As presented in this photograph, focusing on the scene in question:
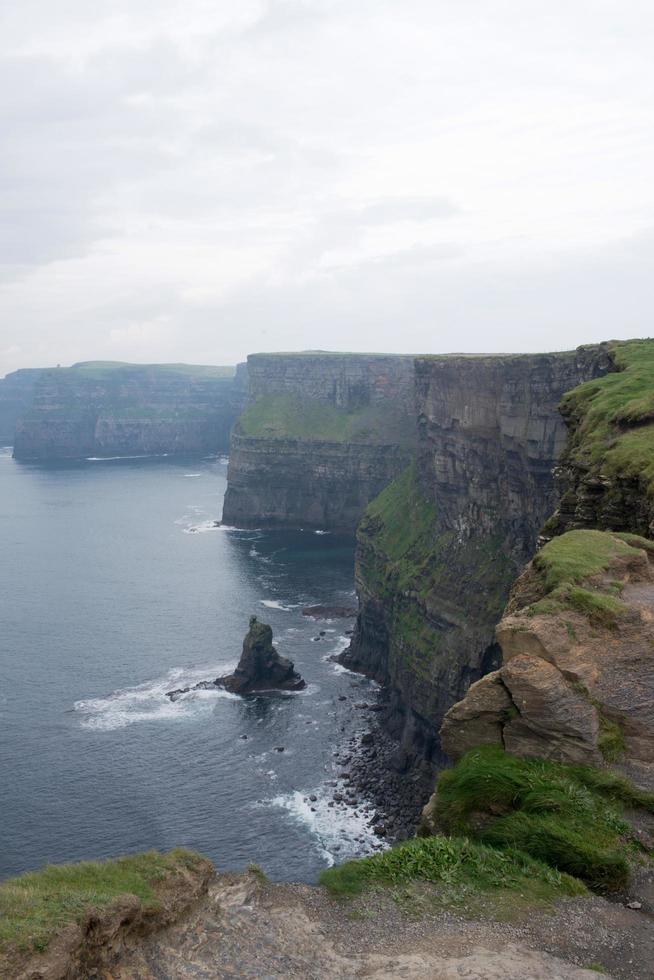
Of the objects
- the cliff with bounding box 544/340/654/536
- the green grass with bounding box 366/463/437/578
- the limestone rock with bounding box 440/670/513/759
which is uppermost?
the cliff with bounding box 544/340/654/536

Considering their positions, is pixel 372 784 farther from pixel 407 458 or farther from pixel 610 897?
pixel 407 458

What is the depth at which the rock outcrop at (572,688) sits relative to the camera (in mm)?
19594

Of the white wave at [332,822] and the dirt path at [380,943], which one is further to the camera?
the white wave at [332,822]

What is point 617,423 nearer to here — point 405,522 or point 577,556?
point 577,556

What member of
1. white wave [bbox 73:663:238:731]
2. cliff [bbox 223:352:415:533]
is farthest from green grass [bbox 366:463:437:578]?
cliff [bbox 223:352:415:533]

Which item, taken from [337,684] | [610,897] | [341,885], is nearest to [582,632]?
[610,897]

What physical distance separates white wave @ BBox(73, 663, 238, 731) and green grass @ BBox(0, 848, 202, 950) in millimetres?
58087

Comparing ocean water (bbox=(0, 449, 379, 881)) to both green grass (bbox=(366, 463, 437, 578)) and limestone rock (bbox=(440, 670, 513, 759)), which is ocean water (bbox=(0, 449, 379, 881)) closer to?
green grass (bbox=(366, 463, 437, 578))

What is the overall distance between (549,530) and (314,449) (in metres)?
135

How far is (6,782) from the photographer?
62.9 metres

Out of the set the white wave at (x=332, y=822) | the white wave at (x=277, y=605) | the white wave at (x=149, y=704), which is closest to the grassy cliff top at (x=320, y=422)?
the white wave at (x=277, y=605)

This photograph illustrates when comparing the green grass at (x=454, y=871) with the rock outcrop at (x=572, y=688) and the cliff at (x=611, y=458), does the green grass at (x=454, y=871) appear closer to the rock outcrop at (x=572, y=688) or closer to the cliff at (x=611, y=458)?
the rock outcrop at (x=572, y=688)

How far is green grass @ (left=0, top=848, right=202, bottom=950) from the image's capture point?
14.0 meters

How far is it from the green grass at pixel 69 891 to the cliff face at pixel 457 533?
5067cm
